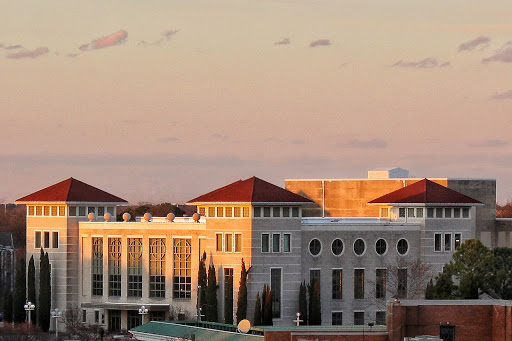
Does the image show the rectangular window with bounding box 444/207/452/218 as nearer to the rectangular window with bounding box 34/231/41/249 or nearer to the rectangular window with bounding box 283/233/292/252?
the rectangular window with bounding box 283/233/292/252

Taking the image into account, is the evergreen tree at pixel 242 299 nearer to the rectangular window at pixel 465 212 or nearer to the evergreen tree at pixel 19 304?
the rectangular window at pixel 465 212

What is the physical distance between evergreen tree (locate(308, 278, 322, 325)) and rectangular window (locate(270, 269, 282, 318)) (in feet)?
7.71

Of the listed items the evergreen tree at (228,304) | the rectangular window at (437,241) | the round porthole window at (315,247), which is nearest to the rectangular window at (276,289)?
the evergreen tree at (228,304)

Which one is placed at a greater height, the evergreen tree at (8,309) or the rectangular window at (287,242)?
the rectangular window at (287,242)

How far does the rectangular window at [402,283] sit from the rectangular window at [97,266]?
938 inches

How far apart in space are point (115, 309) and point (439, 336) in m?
46.6

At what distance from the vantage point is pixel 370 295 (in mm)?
113562

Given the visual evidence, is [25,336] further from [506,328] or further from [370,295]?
[506,328]

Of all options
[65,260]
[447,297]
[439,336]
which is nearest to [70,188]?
[65,260]

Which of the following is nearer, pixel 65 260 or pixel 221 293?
pixel 221 293

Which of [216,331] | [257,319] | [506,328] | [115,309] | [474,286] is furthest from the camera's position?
[115,309]

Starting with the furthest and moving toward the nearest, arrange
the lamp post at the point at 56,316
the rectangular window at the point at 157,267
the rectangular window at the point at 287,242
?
the rectangular window at the point at 157,267 < the lamp post at the point at 56,316 < the rectangular window at the point at 287,242

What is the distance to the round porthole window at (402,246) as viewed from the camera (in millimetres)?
114750

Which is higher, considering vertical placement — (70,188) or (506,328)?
(70,188)
